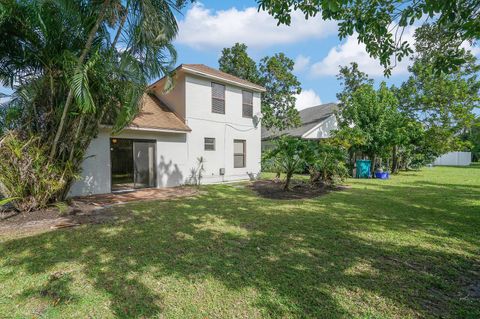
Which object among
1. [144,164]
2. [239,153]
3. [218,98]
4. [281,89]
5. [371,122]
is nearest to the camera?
[144,164]

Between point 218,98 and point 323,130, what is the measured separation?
10.8 meters

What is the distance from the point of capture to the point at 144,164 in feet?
37.2

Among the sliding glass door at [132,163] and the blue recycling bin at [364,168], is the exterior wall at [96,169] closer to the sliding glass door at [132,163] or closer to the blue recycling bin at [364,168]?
the sliding glass door at [132,163]

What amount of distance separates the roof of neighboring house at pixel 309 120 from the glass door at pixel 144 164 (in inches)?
465

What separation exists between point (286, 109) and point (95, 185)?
49.7 feet

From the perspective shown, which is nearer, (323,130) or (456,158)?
(323,130)

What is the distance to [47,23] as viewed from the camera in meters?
5.89

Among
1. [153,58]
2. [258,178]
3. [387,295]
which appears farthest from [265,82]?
[387,295]

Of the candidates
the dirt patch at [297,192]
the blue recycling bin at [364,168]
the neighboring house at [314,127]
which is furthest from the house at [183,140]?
the blue recycling bin at [364,168]

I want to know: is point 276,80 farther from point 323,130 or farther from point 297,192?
point 297,192

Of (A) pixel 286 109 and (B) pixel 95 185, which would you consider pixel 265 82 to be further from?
(B) pixel 95 185

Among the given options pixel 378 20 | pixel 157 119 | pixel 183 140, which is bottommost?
pixel 183 140

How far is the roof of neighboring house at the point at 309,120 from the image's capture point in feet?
67.0

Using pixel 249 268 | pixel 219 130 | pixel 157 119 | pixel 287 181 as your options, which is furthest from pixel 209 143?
pixel 249 268
